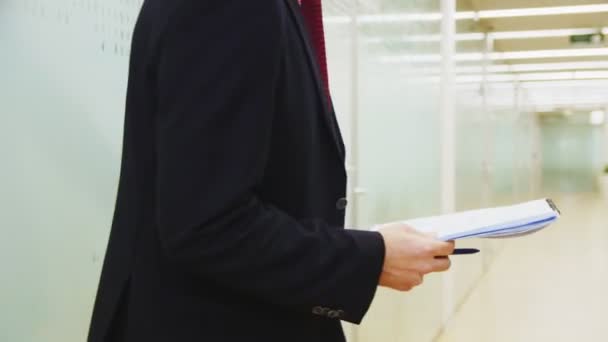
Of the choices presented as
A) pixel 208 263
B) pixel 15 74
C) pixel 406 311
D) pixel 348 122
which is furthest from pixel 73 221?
pixel 406 311

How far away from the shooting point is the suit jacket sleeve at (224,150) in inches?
26.3

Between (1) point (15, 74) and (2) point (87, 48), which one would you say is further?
(2) point (87, 48)

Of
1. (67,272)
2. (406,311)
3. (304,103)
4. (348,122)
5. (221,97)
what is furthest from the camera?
(406,311)

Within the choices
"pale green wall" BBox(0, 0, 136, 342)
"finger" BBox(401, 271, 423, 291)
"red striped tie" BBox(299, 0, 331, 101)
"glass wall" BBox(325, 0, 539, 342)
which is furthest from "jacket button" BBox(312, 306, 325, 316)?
"glass wall" BBox(325, 0, 539, 342)

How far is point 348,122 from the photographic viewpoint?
2.61 metres

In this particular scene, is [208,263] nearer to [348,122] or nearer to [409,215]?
[348,122]

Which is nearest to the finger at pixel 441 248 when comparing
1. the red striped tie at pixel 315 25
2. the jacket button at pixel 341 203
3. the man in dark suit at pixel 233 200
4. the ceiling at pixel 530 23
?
the man in dark suit at pixel 233 200

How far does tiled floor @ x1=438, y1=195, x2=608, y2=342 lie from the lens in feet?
15.0

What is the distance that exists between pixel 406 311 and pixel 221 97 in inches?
123

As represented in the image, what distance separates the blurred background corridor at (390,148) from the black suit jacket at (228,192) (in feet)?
1.15

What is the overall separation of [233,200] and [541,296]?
A: 5.62 meters

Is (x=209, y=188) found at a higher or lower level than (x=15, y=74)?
lower

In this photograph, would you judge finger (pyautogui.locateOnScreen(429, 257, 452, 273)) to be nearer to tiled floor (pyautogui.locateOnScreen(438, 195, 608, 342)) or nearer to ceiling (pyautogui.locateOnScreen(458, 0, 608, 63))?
tiled floor (pyautogui.locateOnScreen(438, 195, 608, 342))

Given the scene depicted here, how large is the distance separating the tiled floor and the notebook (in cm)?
379
